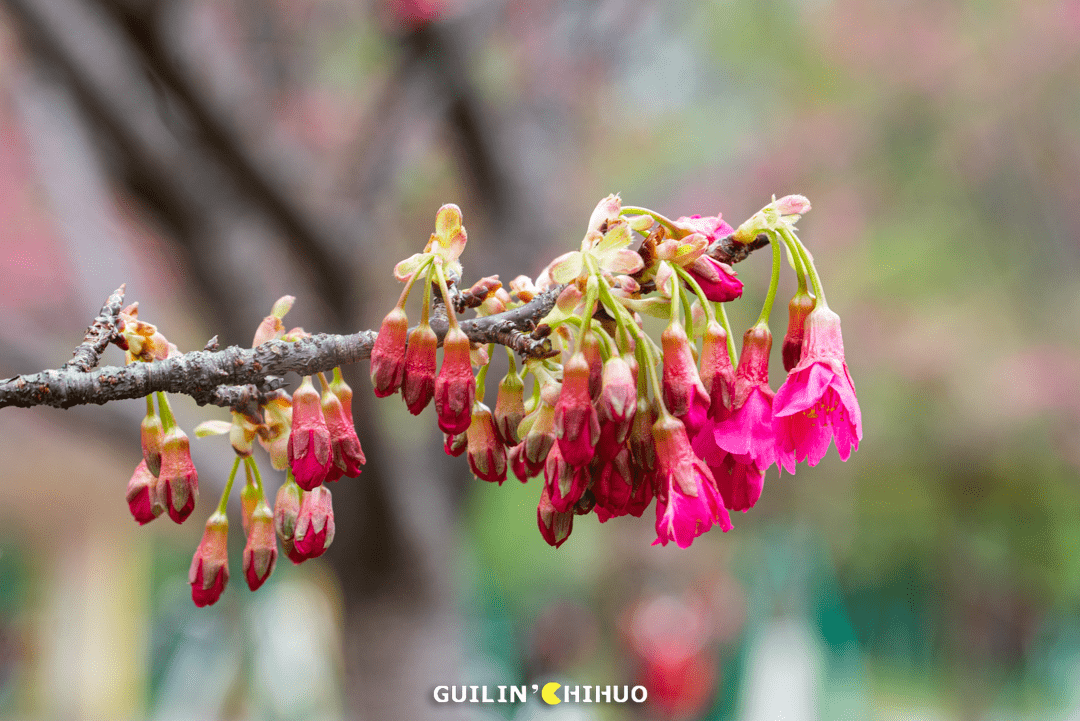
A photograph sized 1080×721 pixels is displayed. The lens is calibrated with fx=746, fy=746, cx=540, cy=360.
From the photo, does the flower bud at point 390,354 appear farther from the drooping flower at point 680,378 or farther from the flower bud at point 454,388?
the drooping flower at point 680,378

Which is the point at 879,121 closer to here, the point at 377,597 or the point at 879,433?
the point at 879,433

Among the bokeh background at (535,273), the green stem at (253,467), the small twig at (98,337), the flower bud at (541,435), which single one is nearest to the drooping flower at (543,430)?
the flower bud at (541,435)

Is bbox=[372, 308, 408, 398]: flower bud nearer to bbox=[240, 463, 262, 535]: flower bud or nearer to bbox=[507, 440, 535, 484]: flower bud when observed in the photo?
bbox=[507, 440, 535, 484]: flower bud

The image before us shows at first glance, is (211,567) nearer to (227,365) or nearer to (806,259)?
(227,365)

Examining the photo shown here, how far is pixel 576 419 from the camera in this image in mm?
466

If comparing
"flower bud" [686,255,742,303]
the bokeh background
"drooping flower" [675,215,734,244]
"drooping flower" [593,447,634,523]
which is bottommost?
"drooping flower" [593,447,634,523]

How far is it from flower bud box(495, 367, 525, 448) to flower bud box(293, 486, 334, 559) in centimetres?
15

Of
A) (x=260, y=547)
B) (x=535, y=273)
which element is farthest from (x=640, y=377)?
(x=535, y=273)

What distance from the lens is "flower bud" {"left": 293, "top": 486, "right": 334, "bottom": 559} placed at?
589 mm

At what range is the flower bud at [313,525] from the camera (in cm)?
59

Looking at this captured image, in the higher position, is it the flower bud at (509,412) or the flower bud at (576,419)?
the flower bud at (509,412)

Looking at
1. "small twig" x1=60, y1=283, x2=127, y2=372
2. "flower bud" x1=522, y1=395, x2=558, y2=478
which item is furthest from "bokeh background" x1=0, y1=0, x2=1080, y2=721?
"flower bud" x1=522, y1=395, x2=558, y2=478

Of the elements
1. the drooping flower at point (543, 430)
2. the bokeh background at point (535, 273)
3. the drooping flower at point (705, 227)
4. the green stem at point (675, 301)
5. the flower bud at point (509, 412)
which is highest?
the bokeh background at point (535, 273)

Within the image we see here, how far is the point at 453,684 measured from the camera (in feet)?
8.63
